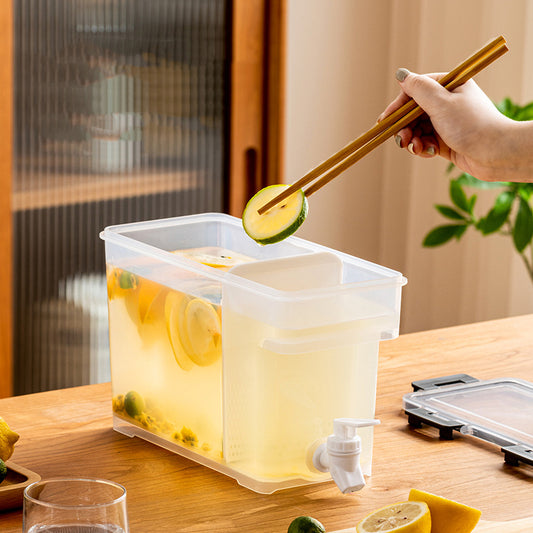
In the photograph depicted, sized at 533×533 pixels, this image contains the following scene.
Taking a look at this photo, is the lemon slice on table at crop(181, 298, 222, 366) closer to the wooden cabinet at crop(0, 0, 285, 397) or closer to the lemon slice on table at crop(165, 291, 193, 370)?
the lemon slice on table at crop(165, 291, 193, 370)

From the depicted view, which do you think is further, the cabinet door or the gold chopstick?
the cabinet door

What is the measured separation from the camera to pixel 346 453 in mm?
1044

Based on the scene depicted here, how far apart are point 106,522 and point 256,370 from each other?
1.10 feet

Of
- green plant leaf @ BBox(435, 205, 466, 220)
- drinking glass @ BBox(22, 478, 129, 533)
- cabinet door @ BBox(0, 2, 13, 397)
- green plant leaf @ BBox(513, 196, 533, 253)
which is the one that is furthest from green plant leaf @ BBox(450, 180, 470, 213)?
drinking glass @ BBox(22, 478, 129, 533)

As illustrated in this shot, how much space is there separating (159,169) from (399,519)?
185 centimetres

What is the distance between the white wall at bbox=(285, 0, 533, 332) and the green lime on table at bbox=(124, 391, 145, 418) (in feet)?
6.75

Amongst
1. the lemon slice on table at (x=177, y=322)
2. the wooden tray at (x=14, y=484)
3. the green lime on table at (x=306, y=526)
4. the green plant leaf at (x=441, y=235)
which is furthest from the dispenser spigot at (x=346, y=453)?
the green plant leaf at (x=441, y=235)

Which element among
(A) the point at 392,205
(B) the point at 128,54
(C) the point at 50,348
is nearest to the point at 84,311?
(C) the point at 50,348

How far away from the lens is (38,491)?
851 millimetres

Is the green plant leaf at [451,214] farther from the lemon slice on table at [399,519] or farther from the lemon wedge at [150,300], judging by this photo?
the lemon slice on table at [399,519]

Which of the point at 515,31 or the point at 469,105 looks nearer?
the point at 469,105

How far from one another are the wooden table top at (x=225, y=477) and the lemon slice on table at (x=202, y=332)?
0.14 meters

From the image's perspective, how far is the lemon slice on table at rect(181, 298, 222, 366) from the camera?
3.64 ft

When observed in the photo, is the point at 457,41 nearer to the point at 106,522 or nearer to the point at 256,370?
the point at 256,370
